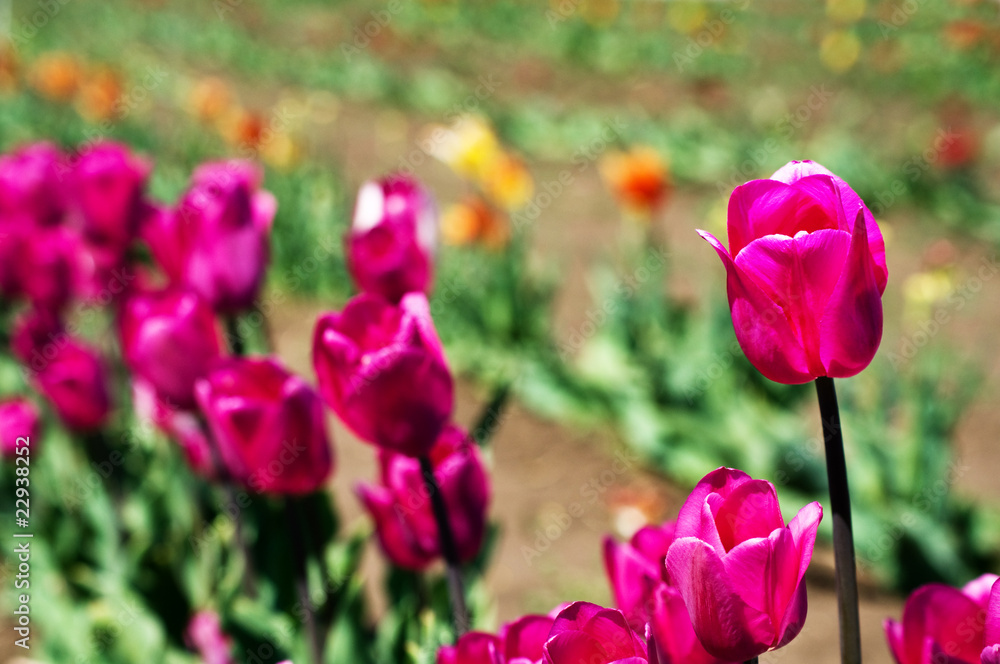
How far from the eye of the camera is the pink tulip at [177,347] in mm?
994

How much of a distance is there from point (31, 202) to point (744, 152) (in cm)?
573

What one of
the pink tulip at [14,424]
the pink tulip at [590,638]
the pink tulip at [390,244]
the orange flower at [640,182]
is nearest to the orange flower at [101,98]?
the orange flower at [640,182]

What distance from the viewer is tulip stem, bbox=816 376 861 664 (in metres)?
0.53

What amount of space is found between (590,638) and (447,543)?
0.93 feet

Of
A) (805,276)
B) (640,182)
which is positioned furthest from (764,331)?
(640,182)

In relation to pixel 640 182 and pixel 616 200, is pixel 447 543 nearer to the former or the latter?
pixel 640 182

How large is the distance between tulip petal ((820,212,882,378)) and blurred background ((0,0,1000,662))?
1.86 ft

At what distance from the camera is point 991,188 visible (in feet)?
19.5

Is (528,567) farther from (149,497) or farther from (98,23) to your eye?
(98,23)

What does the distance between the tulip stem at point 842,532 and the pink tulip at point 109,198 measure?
1209 mm

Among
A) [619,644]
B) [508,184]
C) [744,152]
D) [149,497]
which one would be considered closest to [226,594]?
[149,497]

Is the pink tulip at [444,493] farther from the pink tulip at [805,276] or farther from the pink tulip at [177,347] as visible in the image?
the pink tulip at [805,276]

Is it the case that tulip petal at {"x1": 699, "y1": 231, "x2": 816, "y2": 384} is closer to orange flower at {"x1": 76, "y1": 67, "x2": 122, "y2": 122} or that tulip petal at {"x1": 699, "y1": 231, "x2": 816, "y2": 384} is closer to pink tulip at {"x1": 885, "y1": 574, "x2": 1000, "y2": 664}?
pink tulip at {"x1": 885, "y1": 574, "x2": 1000, "y2": 664}

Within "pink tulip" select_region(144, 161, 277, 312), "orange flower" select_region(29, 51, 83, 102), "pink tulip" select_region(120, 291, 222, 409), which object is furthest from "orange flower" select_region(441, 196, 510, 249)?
"orange flower" select_region(29, 51, 83, 102)
